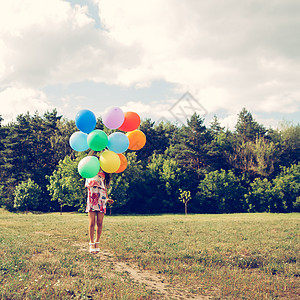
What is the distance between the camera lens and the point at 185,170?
4625 centimetres

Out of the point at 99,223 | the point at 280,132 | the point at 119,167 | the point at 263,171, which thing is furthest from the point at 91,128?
the point at 280,132

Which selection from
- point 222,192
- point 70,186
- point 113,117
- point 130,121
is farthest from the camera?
point 222,192

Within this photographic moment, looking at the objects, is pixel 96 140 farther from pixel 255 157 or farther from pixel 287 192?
pixel 255 157

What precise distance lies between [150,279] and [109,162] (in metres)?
2.85

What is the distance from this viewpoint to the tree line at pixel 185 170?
138 ft

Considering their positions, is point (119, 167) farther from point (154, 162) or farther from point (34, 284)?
point (154, 162)

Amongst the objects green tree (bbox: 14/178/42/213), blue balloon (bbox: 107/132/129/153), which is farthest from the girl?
green tree (bbox: 14/178/42/213)

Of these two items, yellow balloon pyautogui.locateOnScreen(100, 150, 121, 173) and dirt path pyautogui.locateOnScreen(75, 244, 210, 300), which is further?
yellow balloon pyautogui.locateOnScreen(100, 150, 121, 173)

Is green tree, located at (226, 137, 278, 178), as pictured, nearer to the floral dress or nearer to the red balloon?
the red balloon

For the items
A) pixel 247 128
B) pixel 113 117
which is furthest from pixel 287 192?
pixel 113 117

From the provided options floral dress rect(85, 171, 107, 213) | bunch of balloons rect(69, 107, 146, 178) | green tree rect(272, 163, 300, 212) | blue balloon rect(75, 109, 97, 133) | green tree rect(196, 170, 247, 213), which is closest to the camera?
floral dress rect(85, 171, 107, 213)

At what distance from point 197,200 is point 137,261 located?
3805 cm

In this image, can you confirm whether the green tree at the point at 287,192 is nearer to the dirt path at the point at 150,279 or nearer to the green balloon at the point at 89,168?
the dirt path at the point at 150,279

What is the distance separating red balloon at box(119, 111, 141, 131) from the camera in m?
8.52
